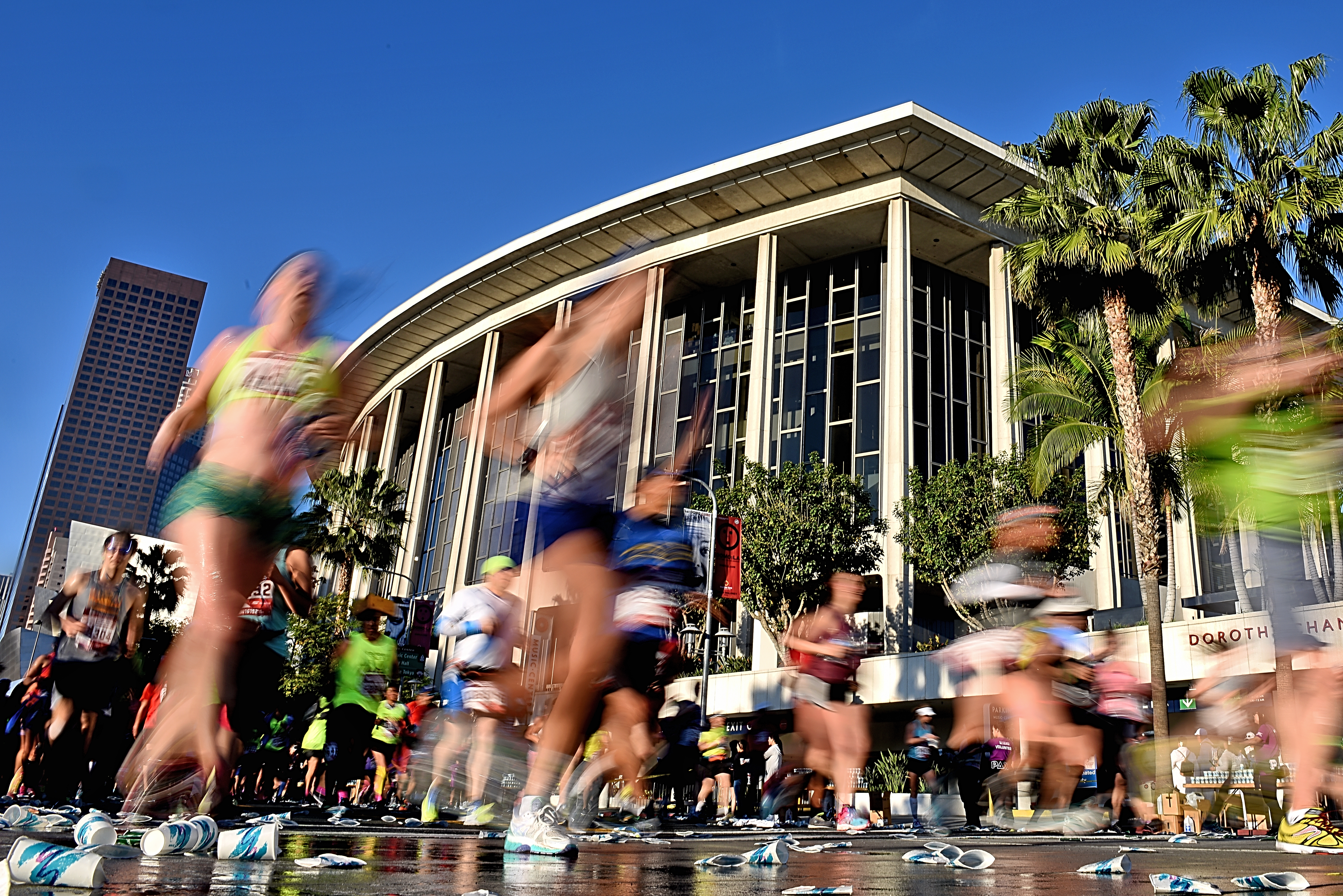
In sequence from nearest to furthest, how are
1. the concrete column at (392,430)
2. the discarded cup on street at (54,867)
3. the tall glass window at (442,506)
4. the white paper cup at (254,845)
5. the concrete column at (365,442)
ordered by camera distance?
the discarded cup on street at (54,867) → the white paper cup at (254,845) → the tall glass window at (442,506) → the concrete column at (392,430) → the concrete column at (365,442)

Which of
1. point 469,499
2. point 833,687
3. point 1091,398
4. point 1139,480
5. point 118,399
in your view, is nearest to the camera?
point 833,687

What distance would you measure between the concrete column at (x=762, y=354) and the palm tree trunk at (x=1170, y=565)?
12248 mm

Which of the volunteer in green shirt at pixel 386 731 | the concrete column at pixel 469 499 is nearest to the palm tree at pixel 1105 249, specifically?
the volunteer in green shirt at pixel 386 731

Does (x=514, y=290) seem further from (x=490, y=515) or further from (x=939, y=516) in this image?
(x=939, y=516)

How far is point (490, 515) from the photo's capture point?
43656 mm

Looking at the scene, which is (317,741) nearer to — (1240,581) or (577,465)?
(577,465)

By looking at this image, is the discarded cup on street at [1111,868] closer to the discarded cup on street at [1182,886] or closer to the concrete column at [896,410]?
the discarded cup on street at [1182,886]

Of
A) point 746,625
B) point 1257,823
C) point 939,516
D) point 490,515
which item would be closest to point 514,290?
point 490,515

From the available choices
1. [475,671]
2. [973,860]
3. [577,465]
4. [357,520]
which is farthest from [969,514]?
[973,860]

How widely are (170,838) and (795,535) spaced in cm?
2241

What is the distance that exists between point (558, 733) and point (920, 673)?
68.3 feet

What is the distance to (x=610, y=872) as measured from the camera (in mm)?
2781

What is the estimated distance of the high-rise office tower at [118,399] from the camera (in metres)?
157

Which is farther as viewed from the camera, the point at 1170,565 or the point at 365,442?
the point at 365,442
